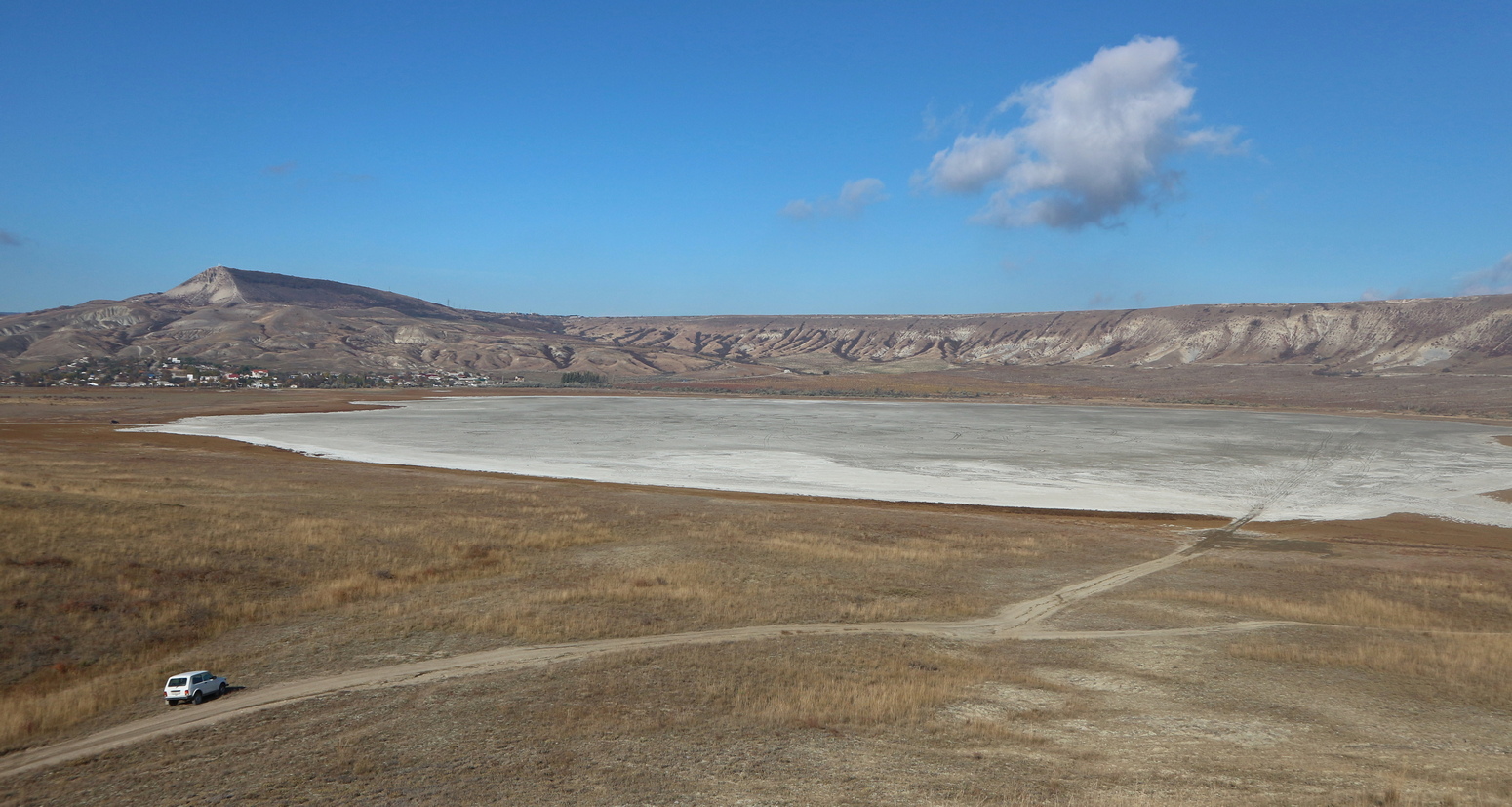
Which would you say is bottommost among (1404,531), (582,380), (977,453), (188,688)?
(1404,531)

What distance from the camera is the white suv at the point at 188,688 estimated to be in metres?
12.9

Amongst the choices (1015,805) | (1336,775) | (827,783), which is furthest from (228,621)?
(1336,775)

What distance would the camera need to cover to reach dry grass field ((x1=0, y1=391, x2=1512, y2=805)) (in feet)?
35.0

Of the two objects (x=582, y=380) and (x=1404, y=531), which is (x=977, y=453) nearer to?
(x=1404, y=531)

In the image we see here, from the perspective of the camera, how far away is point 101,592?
17.7 metres

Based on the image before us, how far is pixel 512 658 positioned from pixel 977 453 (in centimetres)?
4875

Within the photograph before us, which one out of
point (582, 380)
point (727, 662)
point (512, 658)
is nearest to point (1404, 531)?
point (727, 662)

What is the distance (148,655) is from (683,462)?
3812cm

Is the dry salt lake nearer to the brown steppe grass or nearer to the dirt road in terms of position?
the brown steppe grass

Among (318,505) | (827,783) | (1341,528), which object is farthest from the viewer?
(1341,528)

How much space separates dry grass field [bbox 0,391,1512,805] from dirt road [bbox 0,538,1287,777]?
1.20 feet

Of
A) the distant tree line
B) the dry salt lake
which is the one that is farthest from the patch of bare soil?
the distant tree line

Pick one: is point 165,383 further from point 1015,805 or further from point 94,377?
point 1015,805

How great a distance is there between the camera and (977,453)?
6034cm
